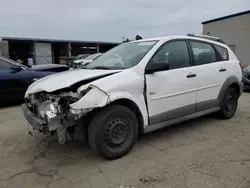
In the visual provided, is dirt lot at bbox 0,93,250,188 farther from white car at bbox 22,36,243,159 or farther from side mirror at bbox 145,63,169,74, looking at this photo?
side mirror at bbox 145,63,169,74

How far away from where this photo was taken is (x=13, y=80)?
6027mm

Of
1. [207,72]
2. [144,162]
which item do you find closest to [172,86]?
[207,72]

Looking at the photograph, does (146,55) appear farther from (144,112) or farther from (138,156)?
(138,156)

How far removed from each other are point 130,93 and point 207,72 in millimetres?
1765

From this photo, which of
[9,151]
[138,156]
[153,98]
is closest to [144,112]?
[153,98]

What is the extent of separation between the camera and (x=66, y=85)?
9.44 feet

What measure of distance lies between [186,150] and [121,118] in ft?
3.70

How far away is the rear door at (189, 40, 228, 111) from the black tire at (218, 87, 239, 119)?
1.03ft

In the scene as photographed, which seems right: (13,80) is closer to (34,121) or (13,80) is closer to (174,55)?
(34,121)

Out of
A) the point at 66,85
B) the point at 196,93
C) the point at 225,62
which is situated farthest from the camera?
the point at 225,62

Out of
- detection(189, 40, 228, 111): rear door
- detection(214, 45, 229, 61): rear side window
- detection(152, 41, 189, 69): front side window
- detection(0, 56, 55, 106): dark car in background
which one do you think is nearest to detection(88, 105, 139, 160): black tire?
detection(152, 41, 189, 69): front side window

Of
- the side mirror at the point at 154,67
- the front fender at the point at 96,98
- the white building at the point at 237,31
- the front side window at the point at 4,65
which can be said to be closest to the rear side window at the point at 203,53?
the side mirror at the point at 154,67

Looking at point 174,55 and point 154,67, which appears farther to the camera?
point 174,55

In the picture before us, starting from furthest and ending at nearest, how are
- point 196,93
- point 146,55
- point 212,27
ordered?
point 212,27 → point 196,93 → point 146,55
